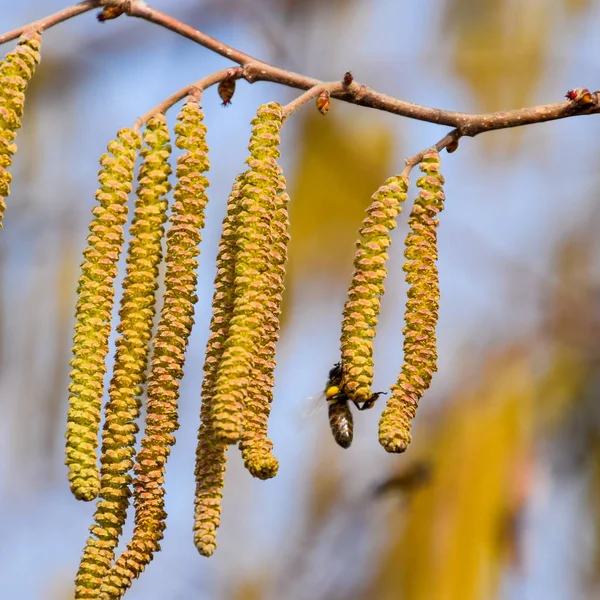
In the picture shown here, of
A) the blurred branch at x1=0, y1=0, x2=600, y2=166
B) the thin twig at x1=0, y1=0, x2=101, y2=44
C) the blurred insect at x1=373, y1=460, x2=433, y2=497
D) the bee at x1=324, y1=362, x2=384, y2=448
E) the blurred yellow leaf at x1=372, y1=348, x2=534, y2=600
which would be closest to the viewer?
the thin twig at x1=0, y1=0, x2=101, y2=44

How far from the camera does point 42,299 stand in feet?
15.5

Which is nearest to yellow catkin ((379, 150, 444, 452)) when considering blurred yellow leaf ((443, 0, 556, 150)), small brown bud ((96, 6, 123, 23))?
small brown bud ((96, 6, 123, 23))

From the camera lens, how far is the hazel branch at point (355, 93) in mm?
1467

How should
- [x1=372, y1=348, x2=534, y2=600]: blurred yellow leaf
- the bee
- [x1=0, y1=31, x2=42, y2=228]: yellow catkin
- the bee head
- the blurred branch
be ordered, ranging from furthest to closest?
[x1=372, y1=348, x2=534, y2=600]: blurred yellow leaf < the bee head < the bee < the blurred branch < [x1=0, y1=31, x2=42, y2=228]: yellow catkin

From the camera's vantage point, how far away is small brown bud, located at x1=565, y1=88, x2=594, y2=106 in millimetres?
1570

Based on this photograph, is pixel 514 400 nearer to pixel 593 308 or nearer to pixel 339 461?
pixel 593 308

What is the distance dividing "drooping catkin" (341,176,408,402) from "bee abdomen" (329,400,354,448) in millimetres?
394

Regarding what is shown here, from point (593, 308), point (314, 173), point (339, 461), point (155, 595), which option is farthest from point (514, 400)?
point (155, 595)

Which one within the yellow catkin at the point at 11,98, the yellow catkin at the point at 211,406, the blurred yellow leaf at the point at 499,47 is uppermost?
the blurred yellow leaf at the point at 499,47

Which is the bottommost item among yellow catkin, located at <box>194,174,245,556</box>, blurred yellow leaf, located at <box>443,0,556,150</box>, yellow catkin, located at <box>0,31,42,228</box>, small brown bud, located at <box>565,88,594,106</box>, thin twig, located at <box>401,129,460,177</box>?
yellow catkin, located at <box>194,174,245,556</box>

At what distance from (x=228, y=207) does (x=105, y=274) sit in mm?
194

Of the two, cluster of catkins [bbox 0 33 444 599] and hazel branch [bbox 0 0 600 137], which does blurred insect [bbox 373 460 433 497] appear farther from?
cluster of catkins [bbox 0 33 444 599]

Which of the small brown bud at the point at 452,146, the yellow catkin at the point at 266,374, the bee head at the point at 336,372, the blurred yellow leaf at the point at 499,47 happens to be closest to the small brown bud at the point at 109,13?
the yellow catkin at the point at 266,374

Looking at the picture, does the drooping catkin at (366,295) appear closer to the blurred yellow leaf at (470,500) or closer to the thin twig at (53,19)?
the thin twig at (53,19)
